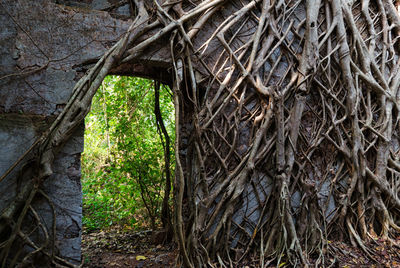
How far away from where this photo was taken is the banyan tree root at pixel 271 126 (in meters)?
2.58

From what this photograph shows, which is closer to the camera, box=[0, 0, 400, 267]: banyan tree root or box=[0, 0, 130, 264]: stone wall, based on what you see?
box=[0, 0, 130, 264]: stone wall

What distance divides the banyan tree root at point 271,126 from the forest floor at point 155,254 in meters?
0.09

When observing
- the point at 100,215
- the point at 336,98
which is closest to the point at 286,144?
the point at 336,98

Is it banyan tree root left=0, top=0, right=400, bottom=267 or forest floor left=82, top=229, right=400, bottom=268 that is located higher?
banyan tree root left=0, top=0, right=400, bottom=267

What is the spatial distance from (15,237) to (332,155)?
2957 mm

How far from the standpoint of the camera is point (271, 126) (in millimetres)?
2875

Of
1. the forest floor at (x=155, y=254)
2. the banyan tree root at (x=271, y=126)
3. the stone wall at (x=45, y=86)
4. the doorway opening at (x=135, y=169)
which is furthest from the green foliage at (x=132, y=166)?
the stone wall at (x=45, y=86)

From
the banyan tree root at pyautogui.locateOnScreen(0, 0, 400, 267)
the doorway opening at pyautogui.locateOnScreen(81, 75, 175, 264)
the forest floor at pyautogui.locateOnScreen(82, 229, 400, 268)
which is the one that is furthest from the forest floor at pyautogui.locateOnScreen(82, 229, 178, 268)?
the banyan tree root at pyautogui.locateOnScreen(0, 0, 400, 267)

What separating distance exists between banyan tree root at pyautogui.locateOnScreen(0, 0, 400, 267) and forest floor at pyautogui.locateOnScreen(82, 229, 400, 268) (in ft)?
0.29

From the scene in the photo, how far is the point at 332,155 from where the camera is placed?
313 cm

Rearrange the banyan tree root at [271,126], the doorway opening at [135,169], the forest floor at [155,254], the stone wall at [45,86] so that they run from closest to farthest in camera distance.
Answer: the stone wall at [45,86] < the banyan tree root at [271,126] < the forest floor at [155,254] < the doorway opening at [135,169]

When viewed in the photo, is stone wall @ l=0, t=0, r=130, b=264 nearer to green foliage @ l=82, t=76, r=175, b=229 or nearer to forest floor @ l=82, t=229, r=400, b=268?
forest floor @ l=82, t=229, r=400, b=268

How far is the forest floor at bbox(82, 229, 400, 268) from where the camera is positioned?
274cm

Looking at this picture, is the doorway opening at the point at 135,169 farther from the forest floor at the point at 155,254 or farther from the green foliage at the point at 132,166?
the forest floor at the point at 155,254
